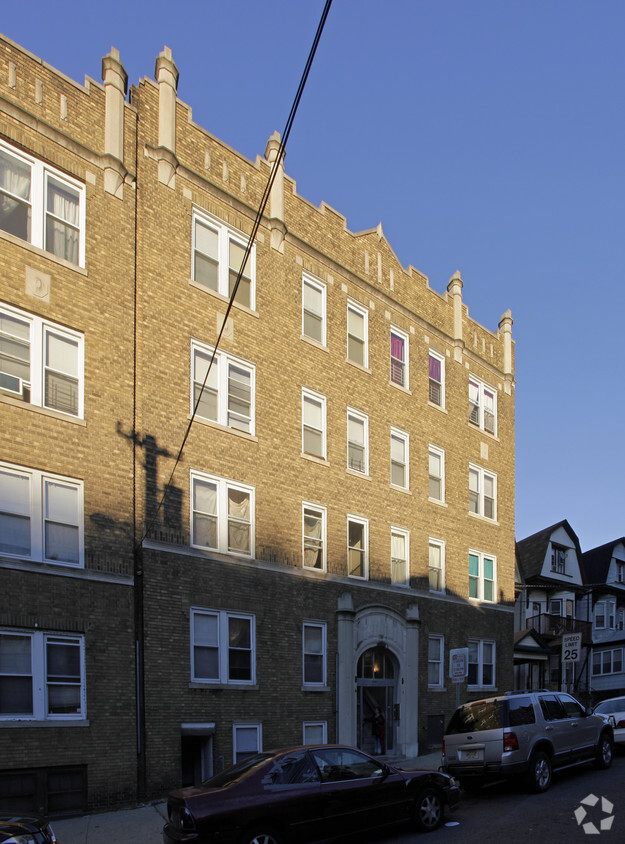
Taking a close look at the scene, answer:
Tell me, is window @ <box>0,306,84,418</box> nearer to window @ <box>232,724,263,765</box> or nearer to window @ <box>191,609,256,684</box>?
window @ <box>191,609,256,684</box>

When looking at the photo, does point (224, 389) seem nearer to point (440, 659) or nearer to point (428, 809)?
point (428, 809)

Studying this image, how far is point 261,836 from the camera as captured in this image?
1058 cm

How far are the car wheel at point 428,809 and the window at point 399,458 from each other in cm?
1199

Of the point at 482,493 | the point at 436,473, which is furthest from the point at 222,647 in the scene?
the point at 482,493

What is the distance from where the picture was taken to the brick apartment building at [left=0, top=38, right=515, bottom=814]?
49.7 ft

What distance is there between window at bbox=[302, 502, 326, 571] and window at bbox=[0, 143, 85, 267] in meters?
8.15

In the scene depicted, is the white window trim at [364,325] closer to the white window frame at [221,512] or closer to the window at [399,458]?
the window at [399,458]

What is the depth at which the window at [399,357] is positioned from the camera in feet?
81.3

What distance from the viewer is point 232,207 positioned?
20125 millimetres

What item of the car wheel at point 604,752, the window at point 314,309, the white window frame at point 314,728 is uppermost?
the window at point 314,309

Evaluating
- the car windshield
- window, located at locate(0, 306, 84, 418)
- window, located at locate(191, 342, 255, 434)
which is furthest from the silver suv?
window, located at locate(0, 306, 84, 418)

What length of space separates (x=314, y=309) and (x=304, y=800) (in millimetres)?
13689

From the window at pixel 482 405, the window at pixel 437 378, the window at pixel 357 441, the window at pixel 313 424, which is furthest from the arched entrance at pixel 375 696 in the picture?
the window at pixel 482 405

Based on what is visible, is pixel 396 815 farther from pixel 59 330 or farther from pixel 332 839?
pixel 59 330
